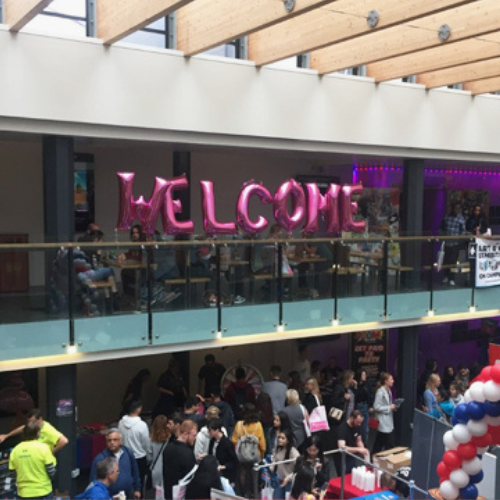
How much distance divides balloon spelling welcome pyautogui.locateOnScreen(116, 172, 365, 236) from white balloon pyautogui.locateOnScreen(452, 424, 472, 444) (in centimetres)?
526

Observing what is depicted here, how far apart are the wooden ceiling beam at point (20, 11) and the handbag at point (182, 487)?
5.70 m

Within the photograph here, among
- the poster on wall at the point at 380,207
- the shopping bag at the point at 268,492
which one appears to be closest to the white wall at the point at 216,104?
the poster on wall at the point at 380,207

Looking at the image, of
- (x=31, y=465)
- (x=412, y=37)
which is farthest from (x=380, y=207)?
(x=31, y=465)

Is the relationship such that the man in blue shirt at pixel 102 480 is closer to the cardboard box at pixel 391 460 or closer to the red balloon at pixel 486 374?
the red balloon at pixel 486 374

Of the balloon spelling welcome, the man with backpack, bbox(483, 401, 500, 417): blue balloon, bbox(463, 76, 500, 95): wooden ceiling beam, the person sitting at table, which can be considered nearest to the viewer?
bbox(483, 401, 500, 417): blue balloon

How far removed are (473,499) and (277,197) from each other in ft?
19.3

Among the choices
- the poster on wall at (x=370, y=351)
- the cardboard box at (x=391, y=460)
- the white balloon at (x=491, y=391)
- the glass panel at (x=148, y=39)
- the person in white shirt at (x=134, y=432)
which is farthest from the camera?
the poster on wall at (x=370, y=351)

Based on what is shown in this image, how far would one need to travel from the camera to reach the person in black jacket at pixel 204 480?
7.19 metres

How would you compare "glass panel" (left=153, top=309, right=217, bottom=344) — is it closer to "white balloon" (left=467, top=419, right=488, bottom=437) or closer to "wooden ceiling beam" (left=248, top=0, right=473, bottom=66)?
"wooden ceiling beam" (left=248, top=0, right=473, bottom=66)

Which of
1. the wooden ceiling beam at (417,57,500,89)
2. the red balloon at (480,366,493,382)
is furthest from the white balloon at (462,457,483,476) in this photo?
the wooden ceiling beam at (417,57,500,89)

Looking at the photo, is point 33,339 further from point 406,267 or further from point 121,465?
point 406,267

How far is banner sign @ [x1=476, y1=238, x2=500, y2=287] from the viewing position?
12.9m

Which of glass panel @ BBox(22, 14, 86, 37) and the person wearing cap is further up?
glass panel @ BBox(22, 14, 86, 37)

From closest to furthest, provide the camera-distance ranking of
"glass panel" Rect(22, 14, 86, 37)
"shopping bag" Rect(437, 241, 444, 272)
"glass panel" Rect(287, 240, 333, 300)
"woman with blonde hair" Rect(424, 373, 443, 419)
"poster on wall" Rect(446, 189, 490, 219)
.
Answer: "glass panel" Rect(22, 14, 86, 37)
"glass panel" Rect(287, 240, 333, 300)
"woman with blonde hair" Rect(424, 373, 443, 419)
"shopping bag" Rect(437, 241, 444, 272)
"poster on wall" Rect(446, 189, 490, 219)
